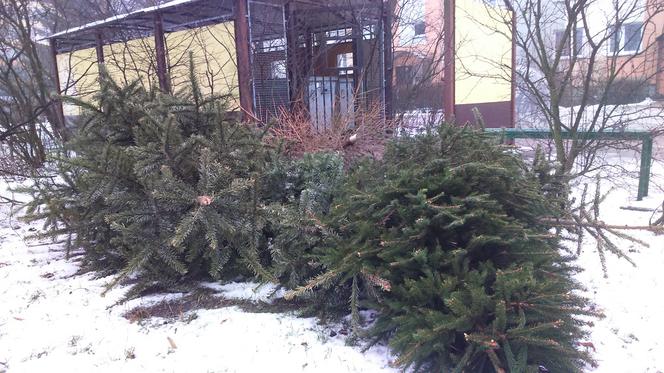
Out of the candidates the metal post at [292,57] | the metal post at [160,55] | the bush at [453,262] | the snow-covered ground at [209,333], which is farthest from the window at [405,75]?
the bush at [453,262]

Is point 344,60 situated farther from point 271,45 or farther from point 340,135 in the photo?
point 340,135

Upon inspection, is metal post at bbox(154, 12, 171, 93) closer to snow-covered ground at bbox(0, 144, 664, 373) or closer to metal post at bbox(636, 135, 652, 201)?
snow-covered ground at bbox(0, 144, 664, 373)

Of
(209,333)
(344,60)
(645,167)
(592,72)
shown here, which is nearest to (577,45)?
(592,72)

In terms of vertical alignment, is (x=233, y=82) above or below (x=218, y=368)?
above

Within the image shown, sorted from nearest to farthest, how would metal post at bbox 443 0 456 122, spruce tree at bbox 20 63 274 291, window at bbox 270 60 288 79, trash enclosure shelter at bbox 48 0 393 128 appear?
spruce tree at bbox 20 63 274 291 < trash enclosure shelter at bbox 48 0 393 128 < window at bbox 270 60 288 79 < metal post at bbox 443 0 456 122

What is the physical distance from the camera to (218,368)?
290cm

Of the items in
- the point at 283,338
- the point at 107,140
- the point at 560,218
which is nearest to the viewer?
the point at 283,338

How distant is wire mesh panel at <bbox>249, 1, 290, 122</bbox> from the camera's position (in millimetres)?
8297

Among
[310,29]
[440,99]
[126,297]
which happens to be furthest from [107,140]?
[440,99]

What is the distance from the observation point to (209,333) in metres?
3.32

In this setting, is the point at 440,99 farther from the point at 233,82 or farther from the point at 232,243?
the point at 232,243

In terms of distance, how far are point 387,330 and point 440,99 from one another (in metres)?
9.02

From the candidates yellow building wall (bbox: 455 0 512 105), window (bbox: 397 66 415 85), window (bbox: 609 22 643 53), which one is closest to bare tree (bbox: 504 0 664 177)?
→ window (bbox: 609 22 643 53)

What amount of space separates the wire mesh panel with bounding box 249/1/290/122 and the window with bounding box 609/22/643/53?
457 centimetres
